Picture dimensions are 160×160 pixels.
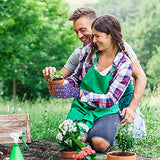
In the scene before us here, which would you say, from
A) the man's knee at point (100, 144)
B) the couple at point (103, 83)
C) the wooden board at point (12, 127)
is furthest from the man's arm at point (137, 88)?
the wooden board at point (12, 127)

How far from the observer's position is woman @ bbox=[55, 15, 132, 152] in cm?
346

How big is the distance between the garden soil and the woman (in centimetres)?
29

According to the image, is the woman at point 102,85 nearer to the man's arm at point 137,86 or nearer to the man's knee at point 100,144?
the man's knee at point 100,144

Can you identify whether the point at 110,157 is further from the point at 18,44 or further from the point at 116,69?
the point at 18,44

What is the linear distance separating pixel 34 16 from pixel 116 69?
7.57 metres

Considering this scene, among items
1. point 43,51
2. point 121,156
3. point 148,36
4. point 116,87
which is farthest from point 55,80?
point 148,36

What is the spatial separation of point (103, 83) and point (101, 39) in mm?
496

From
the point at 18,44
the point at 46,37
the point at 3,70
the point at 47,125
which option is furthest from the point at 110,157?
the point at 46,37

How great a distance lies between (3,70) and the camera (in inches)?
447

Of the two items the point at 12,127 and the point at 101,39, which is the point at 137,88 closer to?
the point at 101,39

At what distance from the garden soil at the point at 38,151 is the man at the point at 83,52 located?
25.9 inches

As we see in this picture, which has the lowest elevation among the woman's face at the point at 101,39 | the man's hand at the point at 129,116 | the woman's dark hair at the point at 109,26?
the man's hand at the point at 129,116

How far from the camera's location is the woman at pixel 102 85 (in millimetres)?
3455

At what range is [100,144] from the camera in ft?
11.5
